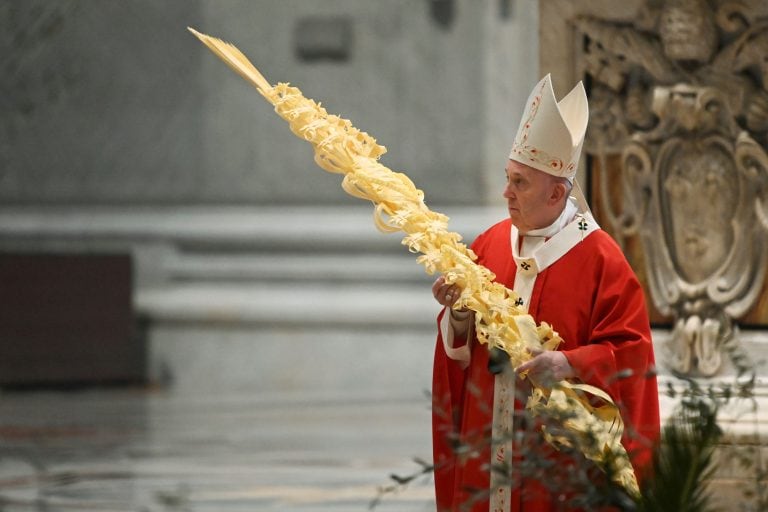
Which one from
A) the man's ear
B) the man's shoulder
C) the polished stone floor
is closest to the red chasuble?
the man's shoulder

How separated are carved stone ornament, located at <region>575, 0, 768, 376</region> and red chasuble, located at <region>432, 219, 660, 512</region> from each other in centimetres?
120

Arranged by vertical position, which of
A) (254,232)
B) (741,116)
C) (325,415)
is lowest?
(325,415)

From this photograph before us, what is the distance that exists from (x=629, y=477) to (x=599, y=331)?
1.48ft

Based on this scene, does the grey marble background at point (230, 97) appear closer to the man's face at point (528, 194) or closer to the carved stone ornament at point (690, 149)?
the carved stone ornament at point (690, 149)

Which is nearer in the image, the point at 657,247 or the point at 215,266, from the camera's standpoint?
the point at 657,247

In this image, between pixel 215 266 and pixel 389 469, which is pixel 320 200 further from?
pixel 389 469

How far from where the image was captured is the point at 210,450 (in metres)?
9.09

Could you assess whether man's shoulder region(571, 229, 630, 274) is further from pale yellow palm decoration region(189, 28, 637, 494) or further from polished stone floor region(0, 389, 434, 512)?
polished stone floor region(0, 389, 434, 512)

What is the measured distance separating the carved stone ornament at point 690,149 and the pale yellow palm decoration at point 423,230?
1.37 meters

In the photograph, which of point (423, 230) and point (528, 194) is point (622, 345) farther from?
point (423, 230)

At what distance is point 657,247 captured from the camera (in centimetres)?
518

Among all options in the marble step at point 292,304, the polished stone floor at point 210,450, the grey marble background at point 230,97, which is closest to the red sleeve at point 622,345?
the polished stone floor at point 210,450

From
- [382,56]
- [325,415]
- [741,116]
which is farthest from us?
[382,56]

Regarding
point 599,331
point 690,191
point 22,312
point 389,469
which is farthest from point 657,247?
point 22,312
